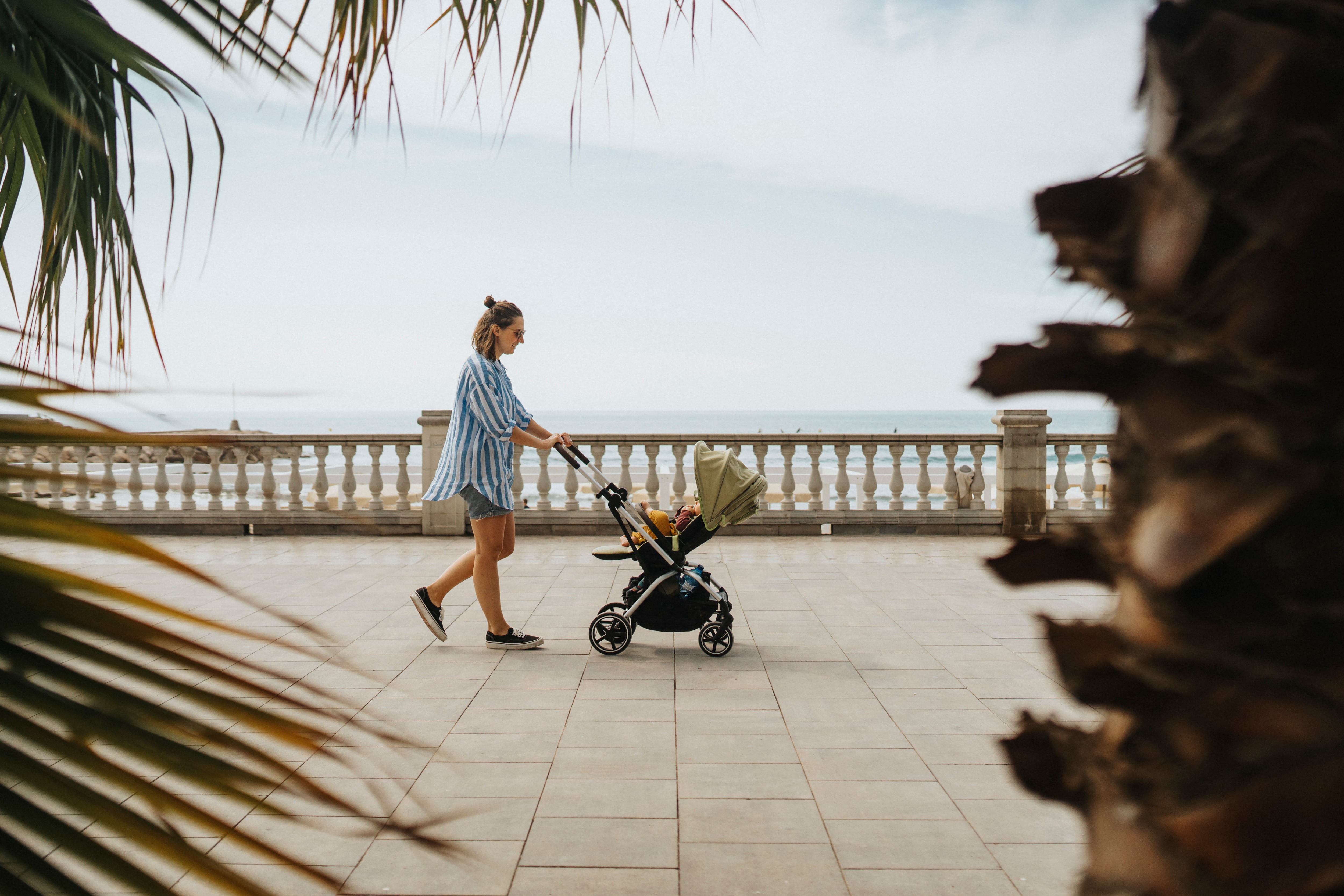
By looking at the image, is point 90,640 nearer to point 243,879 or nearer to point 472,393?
point 243,879

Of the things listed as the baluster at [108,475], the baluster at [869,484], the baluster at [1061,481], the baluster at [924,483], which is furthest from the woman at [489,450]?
the baluster at [1061,481]

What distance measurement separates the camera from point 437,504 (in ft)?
34.1

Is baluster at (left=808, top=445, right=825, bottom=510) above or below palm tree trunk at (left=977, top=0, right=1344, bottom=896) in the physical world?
below

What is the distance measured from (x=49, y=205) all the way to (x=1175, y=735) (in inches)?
79.5

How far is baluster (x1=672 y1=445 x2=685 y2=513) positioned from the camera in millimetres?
10117

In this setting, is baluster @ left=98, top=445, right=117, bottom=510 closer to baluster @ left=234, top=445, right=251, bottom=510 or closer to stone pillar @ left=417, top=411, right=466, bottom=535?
stone pillar @ left=417, top=411, right=466, bottom=535

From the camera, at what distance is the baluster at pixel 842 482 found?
413 inches

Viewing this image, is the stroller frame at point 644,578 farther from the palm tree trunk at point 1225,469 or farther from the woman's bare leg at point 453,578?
the palm tree trunk at point 1225,469

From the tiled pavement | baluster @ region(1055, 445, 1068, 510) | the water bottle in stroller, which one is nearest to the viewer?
the tiled pavement

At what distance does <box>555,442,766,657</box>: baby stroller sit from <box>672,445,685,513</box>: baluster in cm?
455

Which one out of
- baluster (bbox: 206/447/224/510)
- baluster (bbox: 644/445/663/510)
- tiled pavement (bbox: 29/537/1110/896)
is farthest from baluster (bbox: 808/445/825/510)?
baluster (bbox: 206/447/224/510)

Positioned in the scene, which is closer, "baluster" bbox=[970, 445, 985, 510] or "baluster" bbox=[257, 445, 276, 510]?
"baluster" bbox=[257, 445, 276, 510]

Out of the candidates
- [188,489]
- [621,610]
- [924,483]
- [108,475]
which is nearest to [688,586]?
[621,610]

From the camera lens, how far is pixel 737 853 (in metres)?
2.90
